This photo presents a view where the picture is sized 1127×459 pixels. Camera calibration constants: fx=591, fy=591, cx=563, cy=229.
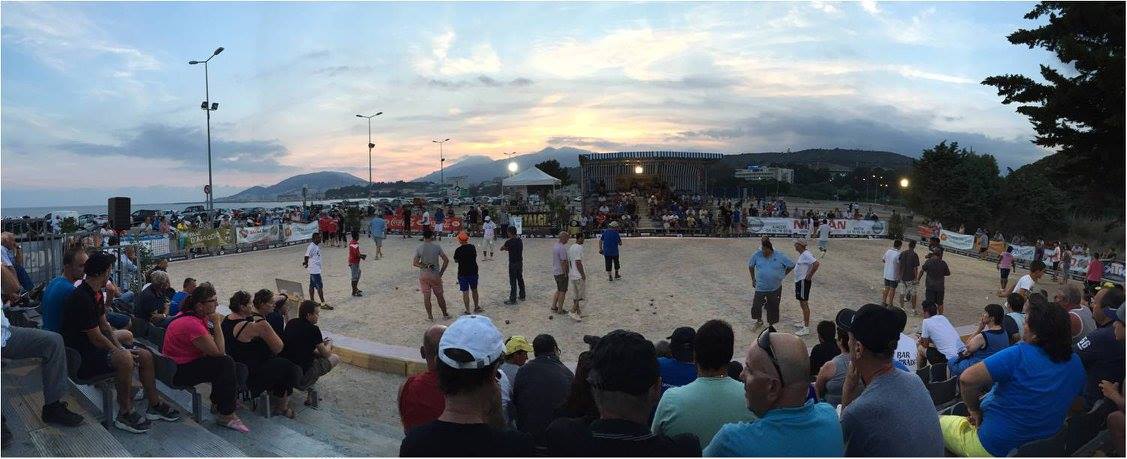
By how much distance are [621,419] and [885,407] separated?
1.20 m

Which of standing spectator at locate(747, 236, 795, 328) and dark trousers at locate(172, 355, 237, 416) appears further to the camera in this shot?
standing spectator at locate(747, 236, 795, 328)

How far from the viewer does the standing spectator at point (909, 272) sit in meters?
10.9

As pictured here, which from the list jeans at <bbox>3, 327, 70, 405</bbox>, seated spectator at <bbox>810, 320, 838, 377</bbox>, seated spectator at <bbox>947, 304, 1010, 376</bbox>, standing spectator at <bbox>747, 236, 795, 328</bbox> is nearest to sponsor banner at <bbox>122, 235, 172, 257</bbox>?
jeans at <bbox>3, 327, 70, 405</bbox>

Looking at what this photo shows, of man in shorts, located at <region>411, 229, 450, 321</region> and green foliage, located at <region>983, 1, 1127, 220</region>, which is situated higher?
green foliage, located at <region>983, 1, 1127, 220</region>

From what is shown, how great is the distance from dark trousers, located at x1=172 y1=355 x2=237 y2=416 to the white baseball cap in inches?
135

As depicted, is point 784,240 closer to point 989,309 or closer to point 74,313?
point 989,309

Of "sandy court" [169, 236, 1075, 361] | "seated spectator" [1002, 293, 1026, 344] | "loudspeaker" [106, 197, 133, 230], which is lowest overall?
"sandy court" [169, 236, 1075, 361]

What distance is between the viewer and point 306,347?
18.7 ft

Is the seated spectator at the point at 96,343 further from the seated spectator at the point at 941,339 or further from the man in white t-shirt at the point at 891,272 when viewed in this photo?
the man in white t-shirt at the point at 891,272

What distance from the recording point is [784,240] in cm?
2530

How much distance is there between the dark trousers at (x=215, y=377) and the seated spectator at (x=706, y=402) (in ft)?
12.5

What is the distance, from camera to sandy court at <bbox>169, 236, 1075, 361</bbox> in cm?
993

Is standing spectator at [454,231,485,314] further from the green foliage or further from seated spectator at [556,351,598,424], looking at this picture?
the green foliage

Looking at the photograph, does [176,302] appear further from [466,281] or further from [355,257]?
[355,257]
